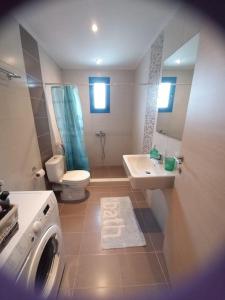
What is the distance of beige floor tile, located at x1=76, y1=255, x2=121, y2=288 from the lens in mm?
1196

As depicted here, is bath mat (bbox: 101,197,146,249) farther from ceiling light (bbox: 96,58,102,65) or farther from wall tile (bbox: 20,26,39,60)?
ceiling light (bbox: 96,58,102,65)

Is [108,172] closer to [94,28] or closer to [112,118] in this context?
[112,118]

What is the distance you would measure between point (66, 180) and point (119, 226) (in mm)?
992

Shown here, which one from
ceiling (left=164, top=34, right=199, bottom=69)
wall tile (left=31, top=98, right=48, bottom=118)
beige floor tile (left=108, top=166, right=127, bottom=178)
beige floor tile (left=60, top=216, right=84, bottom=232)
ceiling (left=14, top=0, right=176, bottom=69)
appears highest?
ceiling (left=14, top=0, right=176, bottom=69)

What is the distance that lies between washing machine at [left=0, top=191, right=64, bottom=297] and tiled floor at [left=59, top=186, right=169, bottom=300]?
0.27m

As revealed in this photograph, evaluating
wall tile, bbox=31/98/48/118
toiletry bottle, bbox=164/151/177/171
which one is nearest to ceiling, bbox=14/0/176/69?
wall tile, bbox=31/98/48/118

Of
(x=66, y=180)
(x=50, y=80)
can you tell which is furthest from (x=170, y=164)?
(x=50, y=80)

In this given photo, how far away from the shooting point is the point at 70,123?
245cm

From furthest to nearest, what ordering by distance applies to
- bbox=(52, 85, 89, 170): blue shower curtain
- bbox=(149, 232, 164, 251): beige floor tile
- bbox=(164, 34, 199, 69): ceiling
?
bbox=(52, 85, 89, 170): blue shower curtain < bbox=(149, 232, 164, 251): beige floor tile < bbox=(164, 34, 199, 69): ceiling

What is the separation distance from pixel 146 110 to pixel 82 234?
1.93m

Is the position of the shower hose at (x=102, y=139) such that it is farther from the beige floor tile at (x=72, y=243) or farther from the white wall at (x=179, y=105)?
the beige floor tile at (x=72, y=243)

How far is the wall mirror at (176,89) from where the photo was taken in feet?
3.80

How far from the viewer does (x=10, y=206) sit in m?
0.72

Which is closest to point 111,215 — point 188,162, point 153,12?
point 188,162
